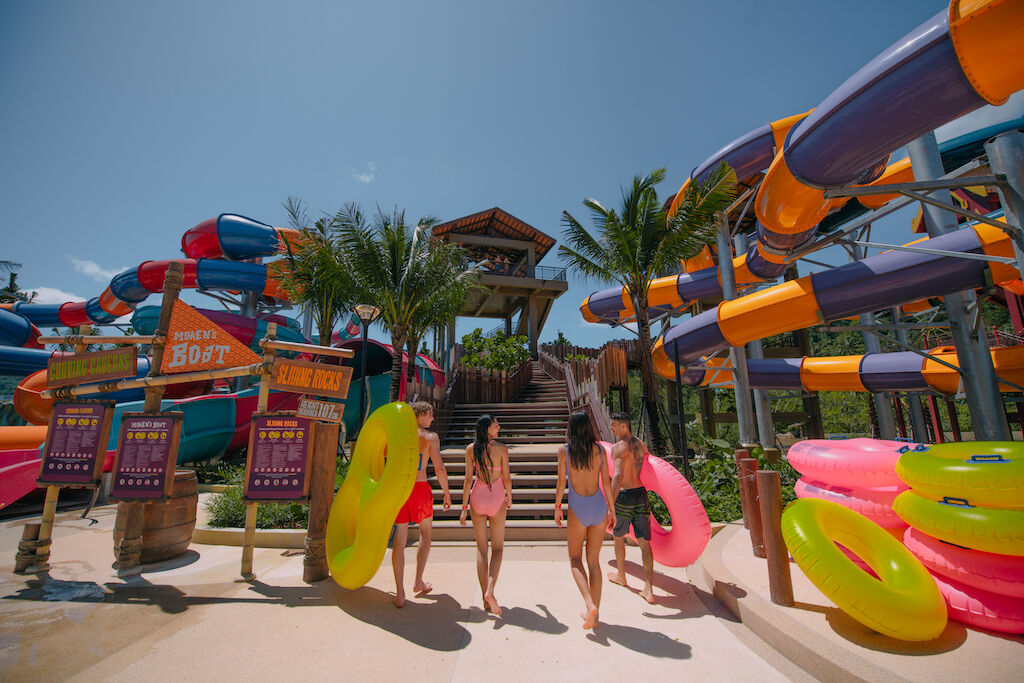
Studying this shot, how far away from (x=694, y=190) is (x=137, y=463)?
33.4ft

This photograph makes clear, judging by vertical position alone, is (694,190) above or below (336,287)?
above

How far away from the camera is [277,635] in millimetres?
3377

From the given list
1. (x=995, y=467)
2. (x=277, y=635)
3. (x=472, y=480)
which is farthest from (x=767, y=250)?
(x=277, y=635)

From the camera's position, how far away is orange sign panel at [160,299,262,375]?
5270mm

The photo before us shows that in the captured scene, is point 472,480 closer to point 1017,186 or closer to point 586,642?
point 586,642

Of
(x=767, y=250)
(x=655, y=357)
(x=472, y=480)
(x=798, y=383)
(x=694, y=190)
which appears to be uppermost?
(x=694, y=190)

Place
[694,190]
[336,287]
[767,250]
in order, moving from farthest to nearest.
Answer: [336,287] < [694,190] < [767,250]

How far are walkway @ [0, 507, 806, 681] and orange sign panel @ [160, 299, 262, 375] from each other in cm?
Answer: 246

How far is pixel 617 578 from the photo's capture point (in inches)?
178

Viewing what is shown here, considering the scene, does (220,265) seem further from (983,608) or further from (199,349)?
(983,608)

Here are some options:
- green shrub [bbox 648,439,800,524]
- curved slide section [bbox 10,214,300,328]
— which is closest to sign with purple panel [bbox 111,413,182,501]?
green shrub [bbox 648,439,800,524]

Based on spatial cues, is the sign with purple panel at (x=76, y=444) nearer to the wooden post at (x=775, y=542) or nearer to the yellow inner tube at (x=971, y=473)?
the wooden post at (x=775, y=542)

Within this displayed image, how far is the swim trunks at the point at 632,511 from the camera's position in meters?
4.32

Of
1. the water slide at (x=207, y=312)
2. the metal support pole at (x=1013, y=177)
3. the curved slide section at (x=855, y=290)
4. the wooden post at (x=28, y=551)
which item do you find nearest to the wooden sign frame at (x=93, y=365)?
the wooden post at (x=28, y=551)
